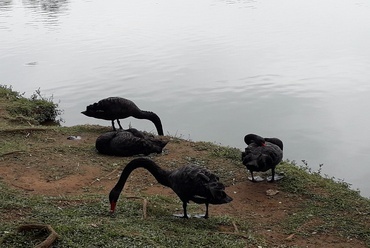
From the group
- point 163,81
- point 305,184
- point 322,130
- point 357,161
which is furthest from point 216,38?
point 305,184

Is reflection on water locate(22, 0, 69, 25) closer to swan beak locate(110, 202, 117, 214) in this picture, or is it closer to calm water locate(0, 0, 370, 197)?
calm water locate(0, 0, 370, 197)

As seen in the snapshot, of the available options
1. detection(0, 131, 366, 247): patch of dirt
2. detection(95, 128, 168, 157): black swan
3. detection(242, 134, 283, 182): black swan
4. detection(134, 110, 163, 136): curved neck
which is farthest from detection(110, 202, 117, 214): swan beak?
detection(134, 110, 163, 136): curved neck

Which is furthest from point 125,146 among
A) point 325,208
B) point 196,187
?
point 325,208

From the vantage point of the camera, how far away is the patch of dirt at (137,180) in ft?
21.5

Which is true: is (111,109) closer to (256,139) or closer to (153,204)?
(256,139)

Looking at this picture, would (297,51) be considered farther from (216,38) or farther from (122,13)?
(122,13)

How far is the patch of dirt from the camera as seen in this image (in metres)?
6.55

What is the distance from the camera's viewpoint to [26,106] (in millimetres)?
13969

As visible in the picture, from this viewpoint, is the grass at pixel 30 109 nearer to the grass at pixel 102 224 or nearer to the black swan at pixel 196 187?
the grass at pixel 102 224

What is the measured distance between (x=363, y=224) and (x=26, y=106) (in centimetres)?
1046

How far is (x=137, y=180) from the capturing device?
8391 mm

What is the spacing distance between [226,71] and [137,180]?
1334cm

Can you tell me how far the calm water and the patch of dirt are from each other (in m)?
2.90

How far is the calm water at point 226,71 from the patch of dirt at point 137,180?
2.90 metres
